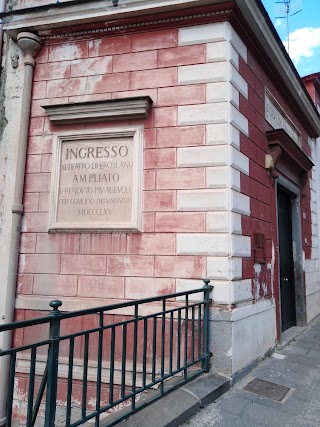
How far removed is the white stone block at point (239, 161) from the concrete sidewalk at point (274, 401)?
259 centimetres

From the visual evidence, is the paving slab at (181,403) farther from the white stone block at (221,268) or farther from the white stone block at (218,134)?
the white stone block at (218,134)

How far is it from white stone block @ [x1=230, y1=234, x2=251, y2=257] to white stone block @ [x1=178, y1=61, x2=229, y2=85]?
201 centimetres

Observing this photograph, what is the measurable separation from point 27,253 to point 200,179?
2.58 m

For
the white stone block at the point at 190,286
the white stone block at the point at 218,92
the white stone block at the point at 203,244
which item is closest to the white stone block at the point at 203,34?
the white stone block at the point at 218,92

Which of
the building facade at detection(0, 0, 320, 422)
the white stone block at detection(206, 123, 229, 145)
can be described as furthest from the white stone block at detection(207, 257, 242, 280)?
the white stone block at detection(206, 123, 229, 145)

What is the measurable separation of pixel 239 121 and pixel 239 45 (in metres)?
1.09

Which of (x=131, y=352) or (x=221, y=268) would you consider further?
(x=131, y=352)

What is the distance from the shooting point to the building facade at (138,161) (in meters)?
4.50

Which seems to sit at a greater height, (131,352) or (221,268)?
(221,268)

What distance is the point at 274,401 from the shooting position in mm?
3775

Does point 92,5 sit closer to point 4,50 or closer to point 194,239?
point 4,50

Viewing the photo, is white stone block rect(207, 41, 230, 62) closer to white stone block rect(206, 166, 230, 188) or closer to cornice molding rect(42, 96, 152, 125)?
cornice molding rect(42, 96, 152, 125)

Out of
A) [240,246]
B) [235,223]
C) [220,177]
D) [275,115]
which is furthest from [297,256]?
[220,177]

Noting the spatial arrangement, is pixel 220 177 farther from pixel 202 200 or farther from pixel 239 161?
pixel 239 161
